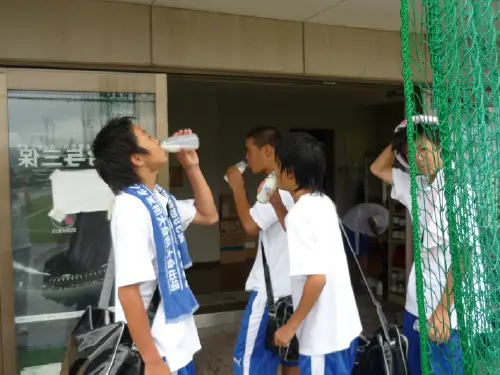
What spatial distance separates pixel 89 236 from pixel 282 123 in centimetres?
522

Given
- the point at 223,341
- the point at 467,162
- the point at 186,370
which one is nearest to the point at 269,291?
the point at 186,370

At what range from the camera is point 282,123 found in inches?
311

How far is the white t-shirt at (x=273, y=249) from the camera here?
2494mm

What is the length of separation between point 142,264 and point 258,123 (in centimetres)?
635

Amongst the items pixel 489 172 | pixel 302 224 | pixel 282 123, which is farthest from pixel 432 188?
pixel 282 123

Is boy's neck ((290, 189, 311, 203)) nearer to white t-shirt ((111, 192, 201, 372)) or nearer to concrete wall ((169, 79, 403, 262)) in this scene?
white t-shirt ((111, 192, 201, 372))

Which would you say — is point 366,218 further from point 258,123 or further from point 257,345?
point 257,345

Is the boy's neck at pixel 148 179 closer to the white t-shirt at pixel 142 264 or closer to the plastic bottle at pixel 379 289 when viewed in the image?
the white t-shirt at pixel 142 264

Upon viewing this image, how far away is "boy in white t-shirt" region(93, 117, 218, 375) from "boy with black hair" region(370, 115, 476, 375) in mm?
962

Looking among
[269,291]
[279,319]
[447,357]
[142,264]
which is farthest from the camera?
[269,291]

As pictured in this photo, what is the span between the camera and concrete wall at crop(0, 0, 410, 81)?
2887 mm

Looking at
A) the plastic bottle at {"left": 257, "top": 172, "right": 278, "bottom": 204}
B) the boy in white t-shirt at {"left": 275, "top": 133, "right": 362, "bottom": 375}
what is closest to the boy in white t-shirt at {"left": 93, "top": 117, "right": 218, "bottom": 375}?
the boy in white t-shirt at {"left": 275, "top": 133, "right": 362, "bottom": 375}

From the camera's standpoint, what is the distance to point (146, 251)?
5.44 ft

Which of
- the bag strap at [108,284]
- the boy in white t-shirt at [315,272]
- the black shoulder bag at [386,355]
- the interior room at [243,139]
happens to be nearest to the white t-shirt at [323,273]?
the boy in white t-shirt at [315,272]
